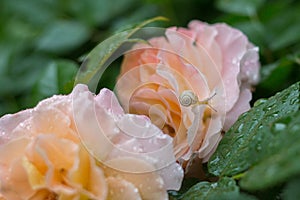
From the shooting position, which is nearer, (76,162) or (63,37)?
(76,162)

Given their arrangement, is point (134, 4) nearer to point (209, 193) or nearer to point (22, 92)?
point (22, 92)

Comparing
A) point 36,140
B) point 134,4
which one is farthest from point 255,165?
point 134,4

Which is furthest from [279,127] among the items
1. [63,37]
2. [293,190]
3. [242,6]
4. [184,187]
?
[63,37]

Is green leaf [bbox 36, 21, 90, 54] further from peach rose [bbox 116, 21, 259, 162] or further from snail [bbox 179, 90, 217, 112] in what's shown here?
snail [bbox 179, 90, 217, 112]

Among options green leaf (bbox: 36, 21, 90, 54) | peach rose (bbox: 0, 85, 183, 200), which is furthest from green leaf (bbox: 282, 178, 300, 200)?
green leaf (bbox: 36, 21, 90, 54)

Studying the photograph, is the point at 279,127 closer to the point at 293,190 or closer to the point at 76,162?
the point at 293,190

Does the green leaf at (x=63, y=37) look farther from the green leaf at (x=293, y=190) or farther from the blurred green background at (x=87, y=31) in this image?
the green leaf at (x=293, y=190)

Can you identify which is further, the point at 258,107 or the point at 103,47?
the point at 103,47
